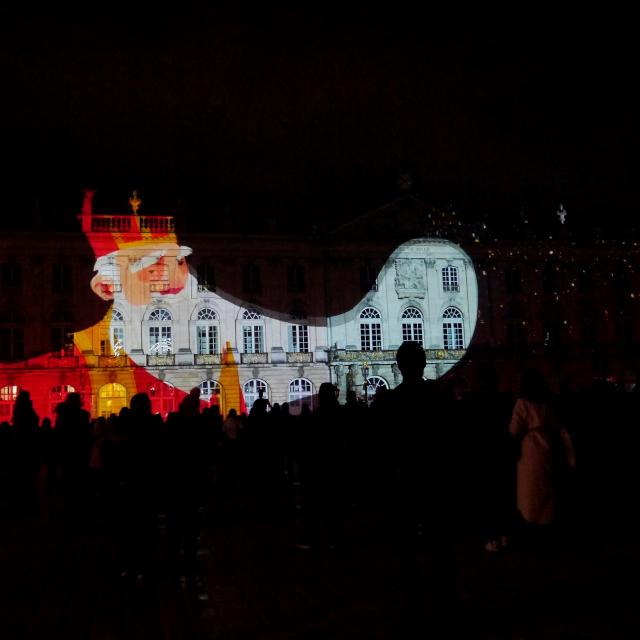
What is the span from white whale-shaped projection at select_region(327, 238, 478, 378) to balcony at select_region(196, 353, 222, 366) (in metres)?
6.30

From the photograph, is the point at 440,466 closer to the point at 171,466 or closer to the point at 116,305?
the point at 171,466

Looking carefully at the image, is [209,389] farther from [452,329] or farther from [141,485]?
[141,485]

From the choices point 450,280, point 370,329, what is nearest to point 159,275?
point 370,329

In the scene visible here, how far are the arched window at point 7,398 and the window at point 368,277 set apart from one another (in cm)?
1870

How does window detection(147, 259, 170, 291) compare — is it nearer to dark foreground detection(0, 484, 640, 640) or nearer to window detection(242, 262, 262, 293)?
window detection(242, 262, 262, 293)

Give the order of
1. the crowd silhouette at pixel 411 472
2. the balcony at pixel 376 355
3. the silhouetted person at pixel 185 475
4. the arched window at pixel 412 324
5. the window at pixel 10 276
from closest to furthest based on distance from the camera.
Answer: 1. the crowd silhouette at pixel 411 472
2. the silhouetted person at pixel 185 475
3. the window at pixel 10 276
4. the balcony at pixel 376 355
5. the arched window at pixel 412 324

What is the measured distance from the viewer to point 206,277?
40312mm

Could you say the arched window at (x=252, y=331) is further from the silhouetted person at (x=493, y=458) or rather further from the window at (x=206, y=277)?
the silhouetted person at (x=493, y=458)

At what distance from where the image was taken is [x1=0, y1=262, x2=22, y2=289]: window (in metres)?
37.6

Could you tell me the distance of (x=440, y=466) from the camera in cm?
489

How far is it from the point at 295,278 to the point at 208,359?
6586 millimetres

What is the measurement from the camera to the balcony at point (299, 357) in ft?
134

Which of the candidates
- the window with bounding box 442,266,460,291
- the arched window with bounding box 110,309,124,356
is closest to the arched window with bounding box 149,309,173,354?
the arched window with bounding box 110,309,124,356

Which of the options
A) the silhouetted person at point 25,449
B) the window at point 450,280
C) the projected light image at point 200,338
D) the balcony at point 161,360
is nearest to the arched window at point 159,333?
the projected light image at point 200,338
